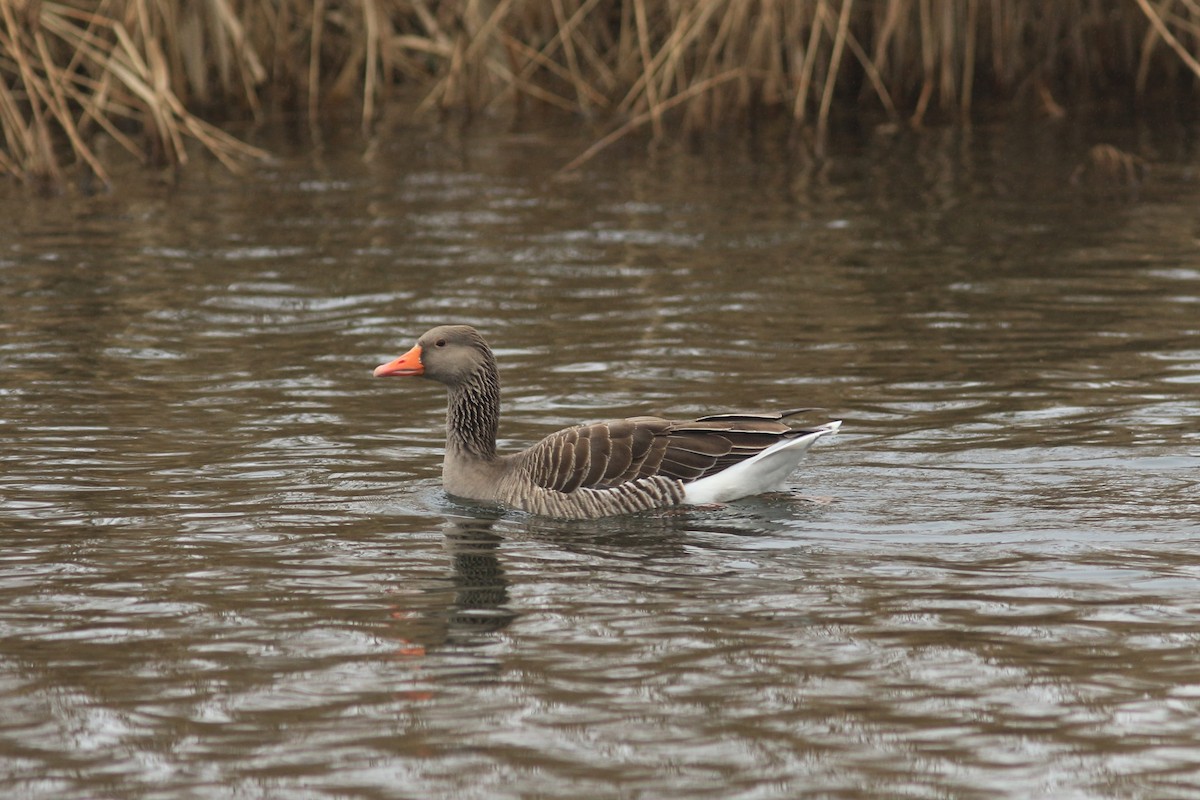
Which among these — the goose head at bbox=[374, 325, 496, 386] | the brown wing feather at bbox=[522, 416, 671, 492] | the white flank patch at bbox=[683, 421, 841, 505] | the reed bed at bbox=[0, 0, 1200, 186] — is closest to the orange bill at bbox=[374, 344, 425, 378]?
the goose head at bbox=[374, 325, 496, 386]

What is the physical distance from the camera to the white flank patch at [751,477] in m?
9.48

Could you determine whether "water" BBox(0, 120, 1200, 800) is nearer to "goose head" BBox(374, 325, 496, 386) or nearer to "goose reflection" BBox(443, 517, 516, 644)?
"goose reflection" BBox(443, 517, 516, 644)

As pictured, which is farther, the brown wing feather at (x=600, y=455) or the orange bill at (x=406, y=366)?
the orange bill at (x=406, y=366)

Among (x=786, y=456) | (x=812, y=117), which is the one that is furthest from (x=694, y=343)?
(x=812, y=117)

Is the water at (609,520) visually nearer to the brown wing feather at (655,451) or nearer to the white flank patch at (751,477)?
the white flank patch at (751,477)

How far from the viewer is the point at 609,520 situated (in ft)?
31.7

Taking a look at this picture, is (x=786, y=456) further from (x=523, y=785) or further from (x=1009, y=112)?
(x=1009, y=112)

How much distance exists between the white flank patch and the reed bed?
8.63 m

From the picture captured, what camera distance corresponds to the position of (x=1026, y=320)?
1361 centimetres

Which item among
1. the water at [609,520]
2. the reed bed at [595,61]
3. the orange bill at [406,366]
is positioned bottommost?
the water at [609,520]

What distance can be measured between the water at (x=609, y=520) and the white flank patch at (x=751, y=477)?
0.14 metres

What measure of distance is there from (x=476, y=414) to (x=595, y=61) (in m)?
11.6

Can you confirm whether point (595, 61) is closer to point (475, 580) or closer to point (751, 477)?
point (751, 477)

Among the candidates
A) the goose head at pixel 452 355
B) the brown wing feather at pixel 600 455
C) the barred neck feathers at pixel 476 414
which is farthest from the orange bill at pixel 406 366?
the brown wing feather at pixel 600 455
